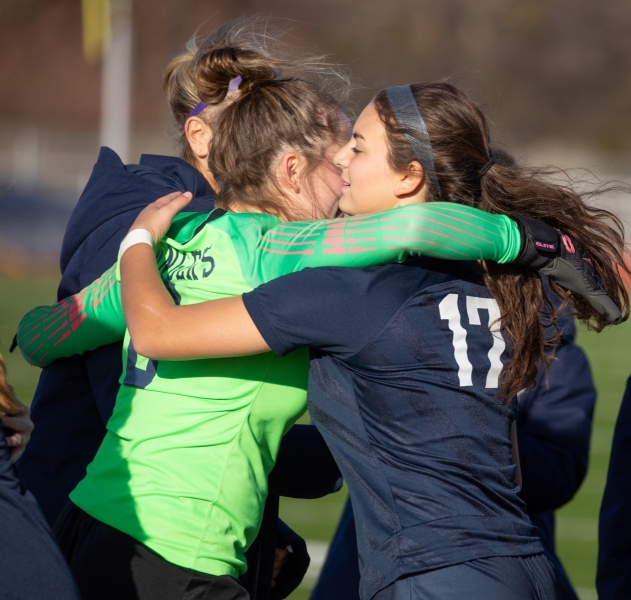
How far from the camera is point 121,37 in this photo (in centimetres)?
2220

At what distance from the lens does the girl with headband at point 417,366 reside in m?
1.94

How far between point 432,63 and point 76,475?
42.8 metres

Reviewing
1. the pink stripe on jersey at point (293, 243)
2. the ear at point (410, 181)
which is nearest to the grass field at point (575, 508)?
the pink stripe on jersey at point (293, 243)

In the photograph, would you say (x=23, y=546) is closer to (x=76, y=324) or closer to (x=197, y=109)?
(x=76, y=324)

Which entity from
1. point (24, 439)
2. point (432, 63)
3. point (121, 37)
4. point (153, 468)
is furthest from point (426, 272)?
point (432, 63)

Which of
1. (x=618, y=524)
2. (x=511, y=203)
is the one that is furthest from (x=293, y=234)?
(x=618, y=524)

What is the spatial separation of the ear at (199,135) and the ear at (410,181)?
876 millimetres

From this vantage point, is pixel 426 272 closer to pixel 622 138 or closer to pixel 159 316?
pixel 159 316

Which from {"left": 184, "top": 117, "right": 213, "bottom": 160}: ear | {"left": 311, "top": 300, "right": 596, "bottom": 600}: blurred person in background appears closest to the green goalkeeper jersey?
{"left": 184, "top": 117, "right": 213, "bottom": 160}: ear

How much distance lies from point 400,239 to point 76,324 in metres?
0.85

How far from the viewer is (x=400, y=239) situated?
1935 millimetres

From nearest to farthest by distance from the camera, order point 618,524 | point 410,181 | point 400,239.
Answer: point 400,239 < point 410,181 < point 618,524

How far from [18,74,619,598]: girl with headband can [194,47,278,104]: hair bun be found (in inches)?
13.1

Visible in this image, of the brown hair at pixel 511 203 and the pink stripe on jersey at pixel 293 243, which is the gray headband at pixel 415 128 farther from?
the pink stripe on jersey at pixel 293 243
